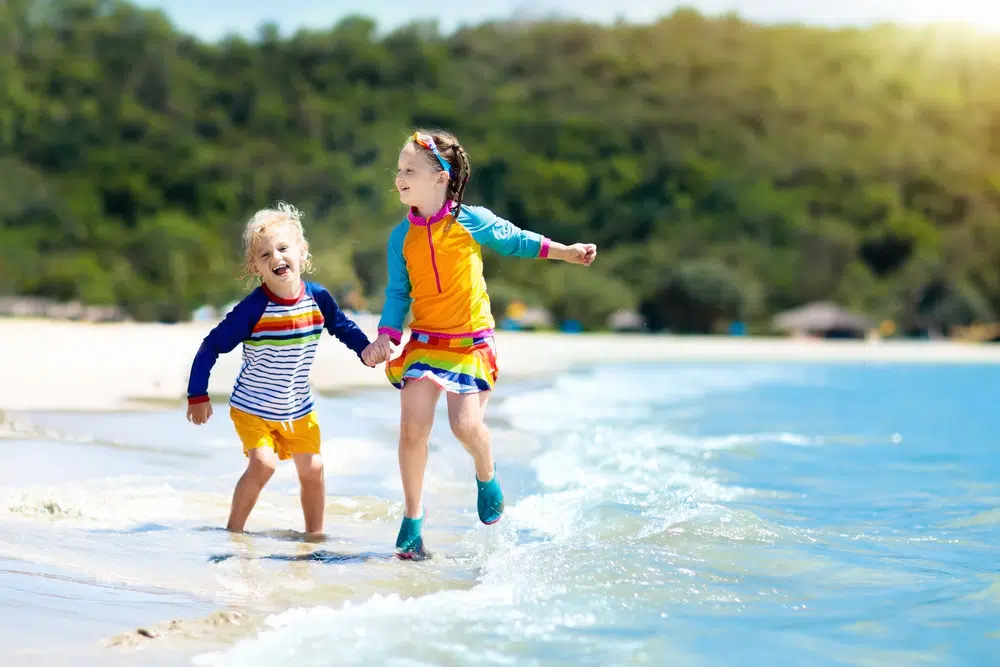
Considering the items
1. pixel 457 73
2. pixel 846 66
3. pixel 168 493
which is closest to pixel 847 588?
pixel 168 493

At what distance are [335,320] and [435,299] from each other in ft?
1.51

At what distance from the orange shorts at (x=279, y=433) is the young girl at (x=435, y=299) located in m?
0.39

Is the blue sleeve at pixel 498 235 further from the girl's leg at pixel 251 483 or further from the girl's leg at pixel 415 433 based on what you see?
the girl's leg at pixel 251 483

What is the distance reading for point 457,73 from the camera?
83.2 metres

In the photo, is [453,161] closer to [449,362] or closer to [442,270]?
[442,270]

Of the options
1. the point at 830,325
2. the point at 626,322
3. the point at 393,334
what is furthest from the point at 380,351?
the point at 626,322

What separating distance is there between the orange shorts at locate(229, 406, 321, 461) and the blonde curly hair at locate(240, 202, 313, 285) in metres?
0.50

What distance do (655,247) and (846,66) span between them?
41.0m

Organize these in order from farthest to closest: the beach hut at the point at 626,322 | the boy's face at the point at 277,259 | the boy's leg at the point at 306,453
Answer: the beach hut at the point at 626,322, the boy's leg at the point at 306,453, the boy's face at the point at 277,259

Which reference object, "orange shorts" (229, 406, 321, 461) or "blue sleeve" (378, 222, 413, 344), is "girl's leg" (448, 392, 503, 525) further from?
"orange shorts" (229, 406, 321, 461)

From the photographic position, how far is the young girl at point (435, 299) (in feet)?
12.7

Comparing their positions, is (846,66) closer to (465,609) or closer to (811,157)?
(811,157)

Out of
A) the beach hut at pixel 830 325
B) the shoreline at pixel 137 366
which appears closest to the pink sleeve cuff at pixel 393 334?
the shoreline at pixel 137 366

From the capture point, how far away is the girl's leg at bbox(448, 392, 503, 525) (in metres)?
3.88
